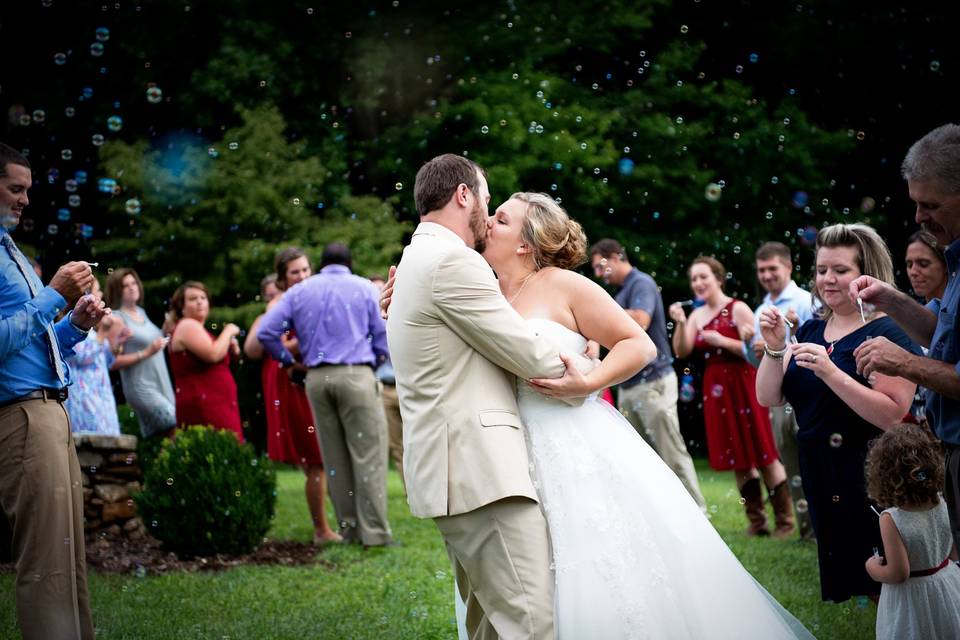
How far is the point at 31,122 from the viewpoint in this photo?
18.8 metres

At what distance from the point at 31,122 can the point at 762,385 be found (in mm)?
17404

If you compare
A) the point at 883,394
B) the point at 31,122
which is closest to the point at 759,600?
the point at 883,394

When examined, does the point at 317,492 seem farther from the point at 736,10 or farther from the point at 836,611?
the point at 736,10

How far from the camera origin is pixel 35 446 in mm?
4066

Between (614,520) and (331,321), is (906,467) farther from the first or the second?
(331,321)

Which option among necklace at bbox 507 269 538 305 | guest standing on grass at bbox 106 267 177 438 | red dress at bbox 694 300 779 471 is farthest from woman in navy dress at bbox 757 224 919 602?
guest standing on grass at bbox 106 267 177 438

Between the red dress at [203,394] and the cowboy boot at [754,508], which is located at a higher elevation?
the red dress at [203,394]

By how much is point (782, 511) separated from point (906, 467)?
4431 mm

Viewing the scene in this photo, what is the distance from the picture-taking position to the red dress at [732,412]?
8.27 m

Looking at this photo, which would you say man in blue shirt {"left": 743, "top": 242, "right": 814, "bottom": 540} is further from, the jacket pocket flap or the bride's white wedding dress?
the jacket pocket flap

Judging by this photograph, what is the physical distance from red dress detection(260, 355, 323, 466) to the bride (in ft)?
16.0

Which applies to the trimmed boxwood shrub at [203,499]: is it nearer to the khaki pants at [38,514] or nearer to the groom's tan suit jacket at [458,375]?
the khaki pants at [38,514]

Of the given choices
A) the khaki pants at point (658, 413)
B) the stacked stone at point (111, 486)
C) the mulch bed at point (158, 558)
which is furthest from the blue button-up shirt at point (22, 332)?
the khaki pants at point (658, 413)

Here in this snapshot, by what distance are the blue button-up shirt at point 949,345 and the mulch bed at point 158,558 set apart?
16.3ft
